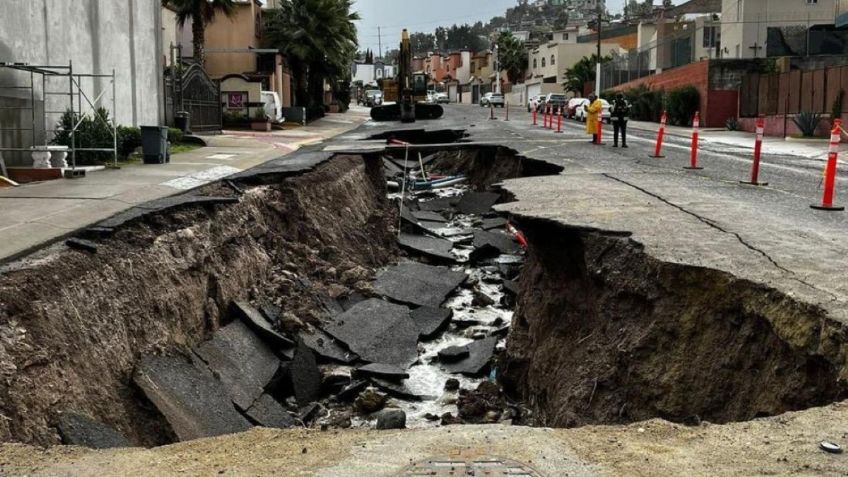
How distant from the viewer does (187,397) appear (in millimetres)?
6938

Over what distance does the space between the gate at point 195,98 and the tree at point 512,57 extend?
75.9 meters

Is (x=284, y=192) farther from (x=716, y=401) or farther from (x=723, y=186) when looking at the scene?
(x=716, y=401)

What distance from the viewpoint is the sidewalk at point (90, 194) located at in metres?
7.83

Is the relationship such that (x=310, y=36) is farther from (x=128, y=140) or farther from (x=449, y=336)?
(x=449, y=336)

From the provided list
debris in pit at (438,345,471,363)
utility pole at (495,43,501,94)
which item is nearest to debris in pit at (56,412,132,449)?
debris in pit at (438,345,471,363)

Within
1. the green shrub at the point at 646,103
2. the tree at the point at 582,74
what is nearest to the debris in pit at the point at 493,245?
the green shrub at the point at 646,103

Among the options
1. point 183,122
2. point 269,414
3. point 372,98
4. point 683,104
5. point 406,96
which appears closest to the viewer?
point 269,414

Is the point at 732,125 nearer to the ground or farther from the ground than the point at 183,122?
farther from the ground

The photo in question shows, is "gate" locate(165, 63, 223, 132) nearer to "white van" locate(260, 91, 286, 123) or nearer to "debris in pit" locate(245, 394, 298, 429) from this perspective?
"white van" locate(260, 91, 286, 123)

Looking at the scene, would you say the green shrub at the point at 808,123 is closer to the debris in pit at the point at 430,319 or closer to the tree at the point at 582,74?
the debris in pit at the point at 430,319

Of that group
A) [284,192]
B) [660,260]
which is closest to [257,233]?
[284,192]

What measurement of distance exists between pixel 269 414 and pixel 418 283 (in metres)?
5.29

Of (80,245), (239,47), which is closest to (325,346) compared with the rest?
(80,245)

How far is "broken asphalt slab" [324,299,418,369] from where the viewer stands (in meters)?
10.0
